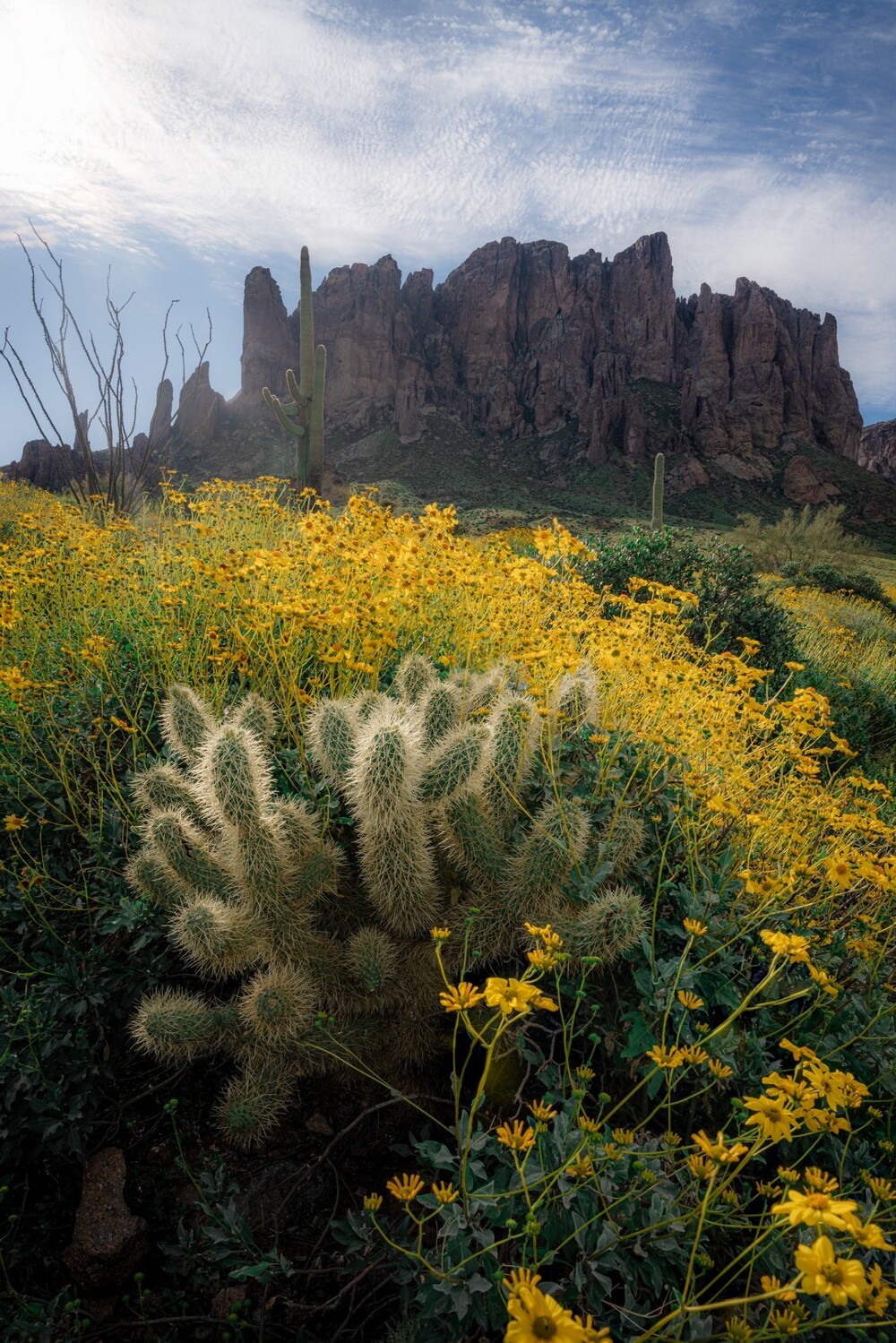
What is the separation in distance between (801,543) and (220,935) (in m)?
23.8

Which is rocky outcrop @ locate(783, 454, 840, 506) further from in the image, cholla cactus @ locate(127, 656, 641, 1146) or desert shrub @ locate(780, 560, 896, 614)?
cholla cactus @ locate(127, 656, 641, 1146)

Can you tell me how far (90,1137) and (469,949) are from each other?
1.32m

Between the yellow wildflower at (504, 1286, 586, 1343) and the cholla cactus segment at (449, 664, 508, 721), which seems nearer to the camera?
the yellow wildflower at (504, 1286, 586, 1343)

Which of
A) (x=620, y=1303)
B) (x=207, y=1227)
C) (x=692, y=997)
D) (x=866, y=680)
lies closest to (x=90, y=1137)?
(x=207, y=1227)

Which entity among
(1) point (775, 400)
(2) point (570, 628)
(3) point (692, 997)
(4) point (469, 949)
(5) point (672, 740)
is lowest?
(4) point (469, 949)

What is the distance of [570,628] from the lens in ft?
12.1

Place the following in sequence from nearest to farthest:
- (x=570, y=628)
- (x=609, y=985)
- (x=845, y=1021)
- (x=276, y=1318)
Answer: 1. (x=276, y=1318)
2. (x=845, y=1021)
3. (x=609, y=985)
4. (x=570, y=628)

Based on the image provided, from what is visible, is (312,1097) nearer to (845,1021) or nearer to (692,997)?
(692,997)

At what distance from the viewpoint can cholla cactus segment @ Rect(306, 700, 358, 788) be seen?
2.51 meters

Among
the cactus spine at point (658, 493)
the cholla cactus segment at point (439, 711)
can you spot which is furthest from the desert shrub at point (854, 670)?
the cholla cactus segment at point (439, 711)

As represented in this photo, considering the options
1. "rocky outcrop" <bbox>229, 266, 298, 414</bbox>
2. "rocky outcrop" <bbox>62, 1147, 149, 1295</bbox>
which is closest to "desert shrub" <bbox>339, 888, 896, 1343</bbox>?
"rocky outcrop" <bbox>62, 1147, 149, 1295</bbox>

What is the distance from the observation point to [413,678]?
10.4 ft

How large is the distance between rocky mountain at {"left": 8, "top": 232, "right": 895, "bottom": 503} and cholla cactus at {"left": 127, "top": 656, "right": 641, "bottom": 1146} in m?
69.7

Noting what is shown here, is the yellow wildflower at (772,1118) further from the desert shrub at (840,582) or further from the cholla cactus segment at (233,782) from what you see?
the desert shrub at (840,582)
